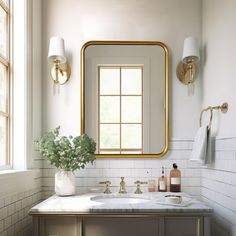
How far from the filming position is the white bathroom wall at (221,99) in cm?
214

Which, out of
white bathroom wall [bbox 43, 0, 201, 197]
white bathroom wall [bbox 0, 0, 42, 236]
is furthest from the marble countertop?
white bathroom wall [bbox 43, 0, 201, 197]

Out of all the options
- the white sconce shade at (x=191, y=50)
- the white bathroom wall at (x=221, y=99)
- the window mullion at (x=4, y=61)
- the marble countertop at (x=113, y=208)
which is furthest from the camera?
the white sconce shade at (x=191, y=50)

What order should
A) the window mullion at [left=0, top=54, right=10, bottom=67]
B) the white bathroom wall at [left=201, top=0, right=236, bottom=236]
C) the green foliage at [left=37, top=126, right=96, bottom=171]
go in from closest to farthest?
the white bathroom wall at [left=201, top=0, right=236, bottom=236]
the window mullion at [left=0, top=54, right=10, bottom=67]
the green foliage at [left=37, top=126, right=96, bottom=171]

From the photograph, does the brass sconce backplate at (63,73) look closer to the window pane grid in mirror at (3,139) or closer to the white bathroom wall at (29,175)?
the white bathroom wall at (29,175)

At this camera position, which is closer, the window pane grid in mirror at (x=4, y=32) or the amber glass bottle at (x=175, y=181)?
the window pane grid in mirror at (x=4, y=32)

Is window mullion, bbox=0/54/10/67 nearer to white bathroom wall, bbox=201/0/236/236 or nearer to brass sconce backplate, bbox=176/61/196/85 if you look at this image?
brass sconce backplate, bbox=176/61/196/85

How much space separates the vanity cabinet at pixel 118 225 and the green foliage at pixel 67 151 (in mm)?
497

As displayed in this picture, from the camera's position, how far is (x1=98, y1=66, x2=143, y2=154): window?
279 centimetres

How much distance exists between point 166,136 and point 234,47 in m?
0.94

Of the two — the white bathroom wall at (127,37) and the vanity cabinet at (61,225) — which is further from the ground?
the white bathroom wall at (127,37)

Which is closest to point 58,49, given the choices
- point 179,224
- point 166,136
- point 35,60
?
point 35,60

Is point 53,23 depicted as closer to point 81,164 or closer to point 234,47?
point 81,164

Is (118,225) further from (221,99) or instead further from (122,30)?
(122,30)

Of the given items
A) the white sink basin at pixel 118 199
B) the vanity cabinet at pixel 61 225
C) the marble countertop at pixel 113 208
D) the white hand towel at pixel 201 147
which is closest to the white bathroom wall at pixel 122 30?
the white hand towel at pixel 201 147
